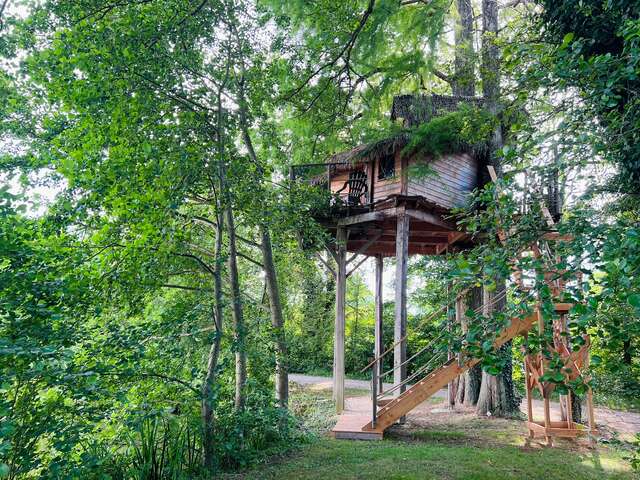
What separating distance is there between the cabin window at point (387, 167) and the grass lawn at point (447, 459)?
489 cm

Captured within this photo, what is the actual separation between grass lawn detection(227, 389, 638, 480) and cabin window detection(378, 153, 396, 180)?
16.0ft

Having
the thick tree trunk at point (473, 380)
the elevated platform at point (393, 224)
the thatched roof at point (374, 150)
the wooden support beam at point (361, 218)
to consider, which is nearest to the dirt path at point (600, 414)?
the thick tree trunk at point (473, 380)

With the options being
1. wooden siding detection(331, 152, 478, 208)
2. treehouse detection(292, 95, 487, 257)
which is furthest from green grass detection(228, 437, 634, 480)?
wooden siding detection(331, 152, 478, 208)

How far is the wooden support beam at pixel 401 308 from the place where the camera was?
24.7ft

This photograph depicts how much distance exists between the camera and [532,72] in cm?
286

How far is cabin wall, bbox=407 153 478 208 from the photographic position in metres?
8.62

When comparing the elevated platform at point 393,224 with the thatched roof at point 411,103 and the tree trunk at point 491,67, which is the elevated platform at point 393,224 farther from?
the thatched roof at point 411,103

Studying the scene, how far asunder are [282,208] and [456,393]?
7027 millimetres

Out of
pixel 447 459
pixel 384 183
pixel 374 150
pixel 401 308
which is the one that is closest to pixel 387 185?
pixel 384 183

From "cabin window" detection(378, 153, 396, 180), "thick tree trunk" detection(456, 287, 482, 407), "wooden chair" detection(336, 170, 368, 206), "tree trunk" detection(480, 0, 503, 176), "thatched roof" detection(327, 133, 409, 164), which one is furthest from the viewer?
"wooden chair" detection(336, 170, 368, 206)

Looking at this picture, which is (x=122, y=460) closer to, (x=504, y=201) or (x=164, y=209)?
(x=164, y=209)

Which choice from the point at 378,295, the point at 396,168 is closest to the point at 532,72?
the point at 396,168

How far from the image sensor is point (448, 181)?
30.5 feet

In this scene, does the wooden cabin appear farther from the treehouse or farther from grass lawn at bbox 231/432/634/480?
grass lawn at bbox 231/432/634/480
